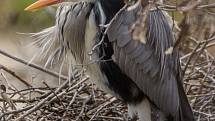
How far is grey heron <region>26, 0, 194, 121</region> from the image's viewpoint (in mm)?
2498

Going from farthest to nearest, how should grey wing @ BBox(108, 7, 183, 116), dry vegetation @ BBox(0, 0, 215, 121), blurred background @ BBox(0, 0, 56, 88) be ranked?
blurred background @ BBox(0, 0, 56, 88) → dry vegetation @ BBox(0, 0, 215, 121) → grey wing @ BBox(108, 7, 183, 116)

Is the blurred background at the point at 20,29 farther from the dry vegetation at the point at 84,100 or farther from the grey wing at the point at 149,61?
the grey wing at the point at 149,61

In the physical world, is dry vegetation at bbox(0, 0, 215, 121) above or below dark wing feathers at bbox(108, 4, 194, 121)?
below

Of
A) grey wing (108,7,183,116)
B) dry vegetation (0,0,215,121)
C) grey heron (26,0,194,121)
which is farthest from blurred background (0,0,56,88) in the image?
grey wing (108,7,183,116)

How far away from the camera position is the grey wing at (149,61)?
249cm

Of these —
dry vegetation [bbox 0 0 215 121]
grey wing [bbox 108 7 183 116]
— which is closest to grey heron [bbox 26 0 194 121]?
grey wing [bbox 108 7 183 116]

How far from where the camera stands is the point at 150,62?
2541 millimetres

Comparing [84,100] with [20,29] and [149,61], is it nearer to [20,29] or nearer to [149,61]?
[149,61]

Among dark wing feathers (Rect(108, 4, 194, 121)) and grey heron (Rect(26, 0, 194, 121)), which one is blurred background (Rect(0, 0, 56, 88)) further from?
dark wing feathers (Rect(108, 4, 194, 121))

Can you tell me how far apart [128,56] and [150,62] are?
0.10m

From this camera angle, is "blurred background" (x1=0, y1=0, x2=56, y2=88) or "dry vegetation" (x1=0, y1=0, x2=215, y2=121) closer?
"dry vegetation" (x1=0, y1=0, x2=215, y2=121)

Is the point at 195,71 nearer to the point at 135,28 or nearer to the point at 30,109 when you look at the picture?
the point at 30,109

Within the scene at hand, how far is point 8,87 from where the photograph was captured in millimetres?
2963

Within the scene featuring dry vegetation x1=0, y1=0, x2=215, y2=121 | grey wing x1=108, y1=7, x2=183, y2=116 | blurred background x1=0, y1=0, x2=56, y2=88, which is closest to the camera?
grey wing x1=108, y1=7, x2=183, y2=116
